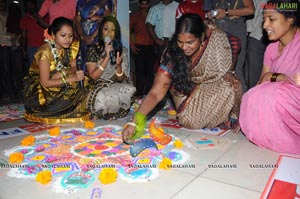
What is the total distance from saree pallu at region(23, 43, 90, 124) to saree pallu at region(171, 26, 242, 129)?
1314mm

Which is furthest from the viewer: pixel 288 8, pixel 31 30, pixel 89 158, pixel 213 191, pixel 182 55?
pixel 31 30

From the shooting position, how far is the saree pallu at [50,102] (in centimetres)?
348

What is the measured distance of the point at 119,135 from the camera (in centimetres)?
288

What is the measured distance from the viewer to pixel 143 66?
5.41 m

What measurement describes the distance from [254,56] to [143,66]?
7.68 ft

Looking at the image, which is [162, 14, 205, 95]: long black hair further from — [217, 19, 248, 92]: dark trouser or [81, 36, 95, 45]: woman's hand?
[81, 36, 95, 45]: woman's hand

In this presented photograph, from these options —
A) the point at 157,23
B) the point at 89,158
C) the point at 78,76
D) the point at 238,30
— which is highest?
the point at 157,23

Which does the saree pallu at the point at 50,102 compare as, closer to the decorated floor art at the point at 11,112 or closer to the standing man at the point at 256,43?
the decorated floor art at the point at 11,112

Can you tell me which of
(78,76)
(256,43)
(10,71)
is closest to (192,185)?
(78,76)

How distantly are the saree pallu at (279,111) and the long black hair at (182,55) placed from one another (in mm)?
623

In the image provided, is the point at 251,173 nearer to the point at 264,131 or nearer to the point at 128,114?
the point at 264,131

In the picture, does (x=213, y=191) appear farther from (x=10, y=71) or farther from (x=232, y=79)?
(x=10, y=71)

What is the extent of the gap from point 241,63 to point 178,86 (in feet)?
3.29

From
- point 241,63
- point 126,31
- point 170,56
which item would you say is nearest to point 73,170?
point 170,56
